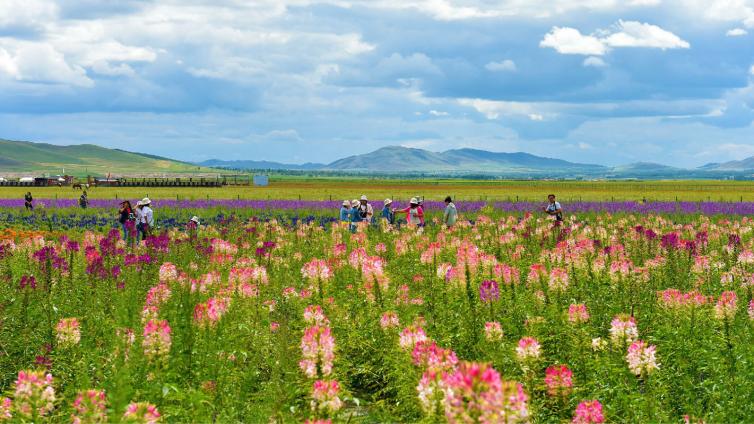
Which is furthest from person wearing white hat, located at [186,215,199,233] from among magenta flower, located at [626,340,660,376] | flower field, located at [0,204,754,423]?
magenta flower, located at [626,340,660,376]

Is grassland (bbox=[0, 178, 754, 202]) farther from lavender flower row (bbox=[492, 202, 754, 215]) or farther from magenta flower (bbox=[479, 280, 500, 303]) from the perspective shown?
magenta flower (bbox=[479, 280, 500, 303])

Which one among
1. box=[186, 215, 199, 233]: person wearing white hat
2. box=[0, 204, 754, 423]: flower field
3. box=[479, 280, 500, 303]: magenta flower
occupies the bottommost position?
box=[0, 204, 754, 423]: flower field

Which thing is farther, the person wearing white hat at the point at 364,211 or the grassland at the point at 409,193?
the grassland at the point at 409,193

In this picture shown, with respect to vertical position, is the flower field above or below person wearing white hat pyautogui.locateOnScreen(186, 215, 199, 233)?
below

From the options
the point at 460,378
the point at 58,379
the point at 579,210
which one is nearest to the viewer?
the point at 460,378

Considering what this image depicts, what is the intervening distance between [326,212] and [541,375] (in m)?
29.3


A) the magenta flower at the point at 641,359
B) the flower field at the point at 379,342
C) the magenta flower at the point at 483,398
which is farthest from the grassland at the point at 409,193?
the magenta flower at the point at 483,398

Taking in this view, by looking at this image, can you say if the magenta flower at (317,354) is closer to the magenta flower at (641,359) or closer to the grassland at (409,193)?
the magenta flower at (641,359)

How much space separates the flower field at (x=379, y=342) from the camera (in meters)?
4.94

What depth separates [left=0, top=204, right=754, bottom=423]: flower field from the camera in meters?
4.94

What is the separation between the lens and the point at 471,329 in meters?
8.31

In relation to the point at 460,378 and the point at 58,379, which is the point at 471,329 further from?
the point at 460,378

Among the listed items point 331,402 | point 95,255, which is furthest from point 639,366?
point 95,255

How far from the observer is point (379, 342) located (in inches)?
332
